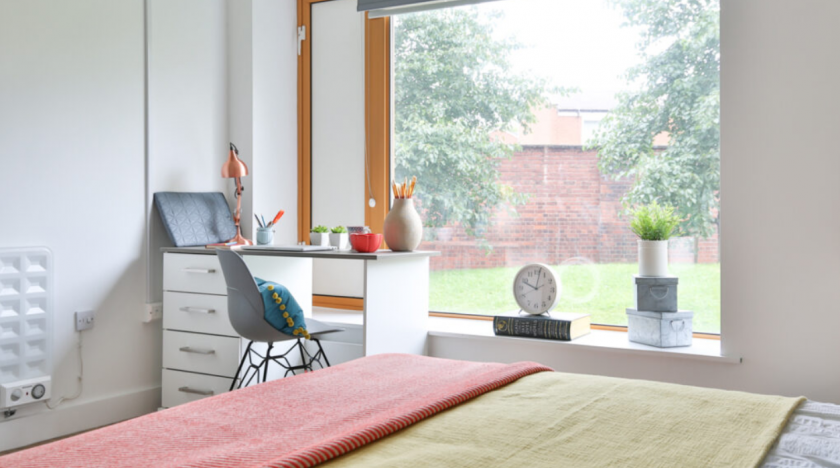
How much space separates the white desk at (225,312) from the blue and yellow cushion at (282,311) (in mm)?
195

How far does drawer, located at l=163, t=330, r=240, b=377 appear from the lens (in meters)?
2.87

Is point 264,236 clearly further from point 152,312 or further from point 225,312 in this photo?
point 152,312

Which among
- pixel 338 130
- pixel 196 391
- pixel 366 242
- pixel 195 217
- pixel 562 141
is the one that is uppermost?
pixel 338 130

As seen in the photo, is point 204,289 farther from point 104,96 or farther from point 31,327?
point 104,96

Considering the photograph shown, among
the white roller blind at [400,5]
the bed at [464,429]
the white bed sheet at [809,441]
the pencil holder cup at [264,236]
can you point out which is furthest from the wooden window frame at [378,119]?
the white bed sheet at [809,441]

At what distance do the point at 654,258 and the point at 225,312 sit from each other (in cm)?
173

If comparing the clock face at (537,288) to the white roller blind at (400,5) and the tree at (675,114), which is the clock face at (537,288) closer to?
the tree at (675,114)

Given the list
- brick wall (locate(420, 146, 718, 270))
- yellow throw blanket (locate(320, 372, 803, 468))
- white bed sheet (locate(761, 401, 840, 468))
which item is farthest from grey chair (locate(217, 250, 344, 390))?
white bed sheet (locate(761, 401, 840, 468))

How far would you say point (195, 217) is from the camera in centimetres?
324

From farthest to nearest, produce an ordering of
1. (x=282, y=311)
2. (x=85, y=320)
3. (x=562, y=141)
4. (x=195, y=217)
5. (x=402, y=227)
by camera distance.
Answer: (x=195, y=217), (x=562, y=141), (x=85, y=320), (x=402, y=227), (x=282, y=311)

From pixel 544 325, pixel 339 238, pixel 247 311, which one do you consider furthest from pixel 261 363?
pixel 544 325

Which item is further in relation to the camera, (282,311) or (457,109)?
(457,109)

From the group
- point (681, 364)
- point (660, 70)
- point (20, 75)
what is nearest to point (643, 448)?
point (681, 364)

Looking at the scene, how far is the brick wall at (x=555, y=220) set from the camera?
120 inches
